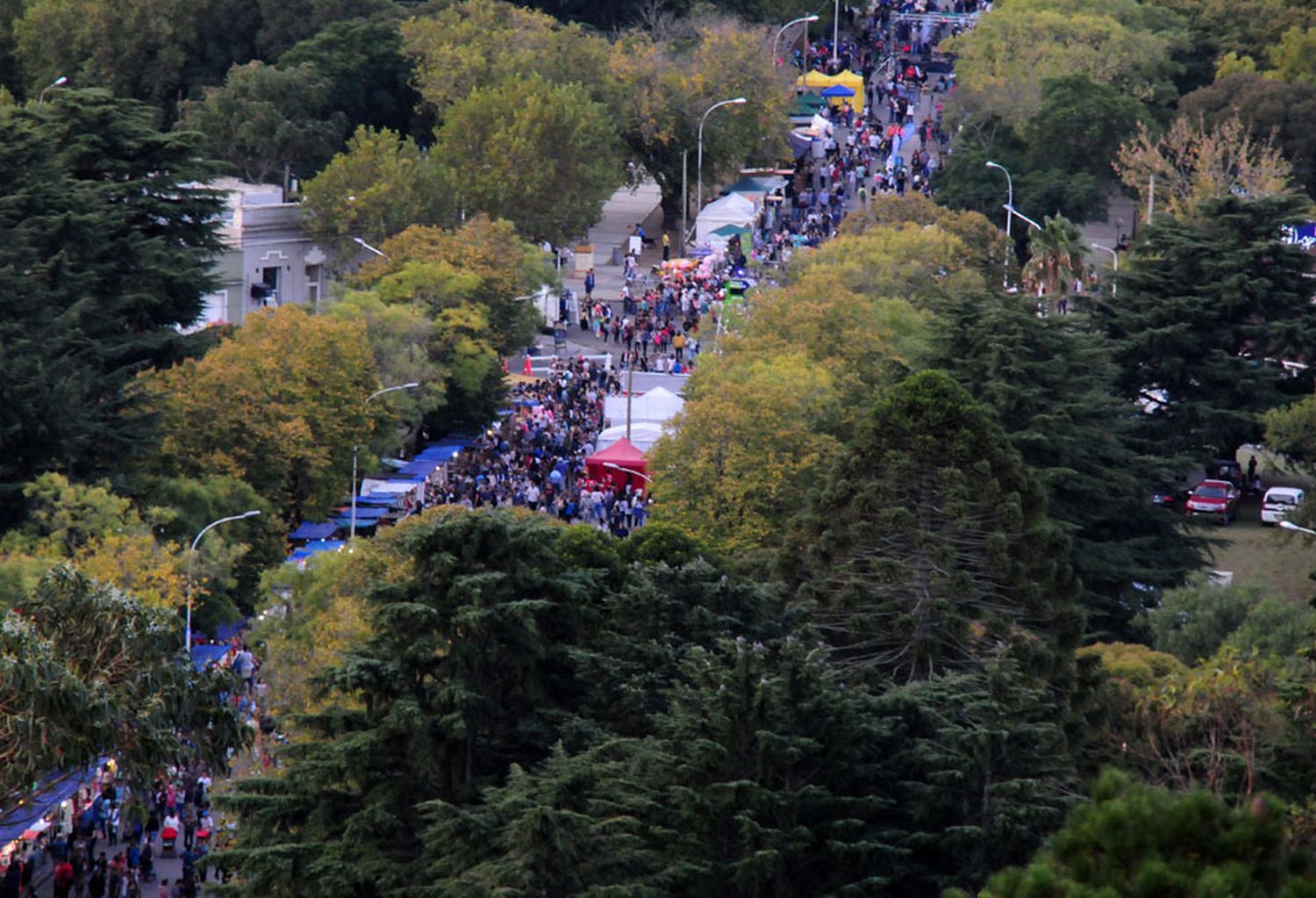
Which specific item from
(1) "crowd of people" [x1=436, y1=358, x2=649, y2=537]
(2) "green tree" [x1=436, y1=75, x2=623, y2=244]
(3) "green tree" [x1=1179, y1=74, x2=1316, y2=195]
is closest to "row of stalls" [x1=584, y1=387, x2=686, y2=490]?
(1) "crowd of people" [x1=436, y1=358, x2=649, y2=537]

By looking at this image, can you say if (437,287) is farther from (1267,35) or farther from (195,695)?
(1267,35)

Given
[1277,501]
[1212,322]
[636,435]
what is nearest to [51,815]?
[636,435]

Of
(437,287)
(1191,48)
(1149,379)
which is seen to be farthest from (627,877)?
(1191,48)

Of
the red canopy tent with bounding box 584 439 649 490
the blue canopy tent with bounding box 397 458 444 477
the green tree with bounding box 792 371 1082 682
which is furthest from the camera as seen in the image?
the blue canopy tent with bounding box 397 458 444 477

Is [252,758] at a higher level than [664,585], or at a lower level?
lower

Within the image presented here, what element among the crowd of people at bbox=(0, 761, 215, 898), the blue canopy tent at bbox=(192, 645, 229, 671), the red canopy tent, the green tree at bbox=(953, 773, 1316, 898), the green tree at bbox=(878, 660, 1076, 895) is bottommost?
the red canopy tent

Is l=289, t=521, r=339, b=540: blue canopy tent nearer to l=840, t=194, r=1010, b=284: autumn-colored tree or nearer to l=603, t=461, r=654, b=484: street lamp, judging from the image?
l=603, t=461, r=654, b=484: street lamp

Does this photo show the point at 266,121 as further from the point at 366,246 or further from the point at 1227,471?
the point at 1227,471
